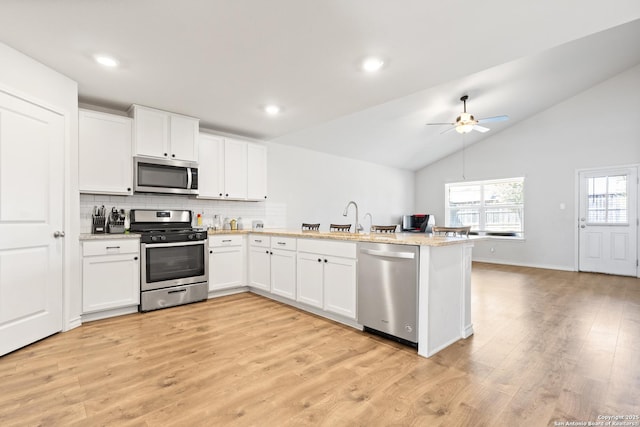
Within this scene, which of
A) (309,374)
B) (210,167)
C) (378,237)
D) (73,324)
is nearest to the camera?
(309,374)

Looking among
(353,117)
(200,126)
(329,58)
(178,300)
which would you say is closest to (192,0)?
(329,58)

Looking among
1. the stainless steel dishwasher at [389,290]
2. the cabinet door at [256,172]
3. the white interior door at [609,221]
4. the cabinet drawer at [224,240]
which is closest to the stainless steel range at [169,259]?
the cabinet drawer at [224,240]

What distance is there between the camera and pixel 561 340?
8.71 feet

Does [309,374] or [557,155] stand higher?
[557,155]

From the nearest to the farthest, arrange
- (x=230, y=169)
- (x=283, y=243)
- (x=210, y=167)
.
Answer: (x=283, y=243)
(x=210, y=167)
(x=230, y=169)

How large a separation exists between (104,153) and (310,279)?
2627 mm

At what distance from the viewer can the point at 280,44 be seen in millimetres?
2346

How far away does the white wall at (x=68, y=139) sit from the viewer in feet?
8.41

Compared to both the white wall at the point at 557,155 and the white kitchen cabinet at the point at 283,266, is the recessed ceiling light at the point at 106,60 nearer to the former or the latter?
the white kitchen cabinet at the point at 283,266

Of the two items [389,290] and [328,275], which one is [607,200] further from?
[328,275]

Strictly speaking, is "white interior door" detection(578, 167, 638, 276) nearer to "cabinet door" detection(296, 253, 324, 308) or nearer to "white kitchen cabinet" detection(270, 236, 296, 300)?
"cabinet door" detection(296, 253, 324, 308)

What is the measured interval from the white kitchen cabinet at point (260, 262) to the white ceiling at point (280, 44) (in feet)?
5.37

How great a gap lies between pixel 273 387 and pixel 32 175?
8.68 feet

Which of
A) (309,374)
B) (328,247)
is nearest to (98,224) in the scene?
(328,247)
